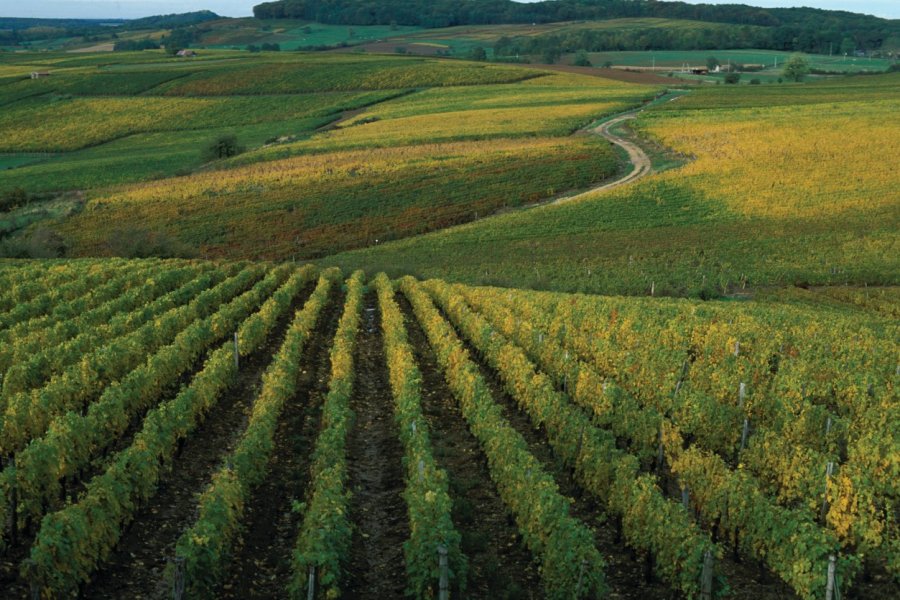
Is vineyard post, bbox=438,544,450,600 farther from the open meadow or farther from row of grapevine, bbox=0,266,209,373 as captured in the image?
row of grapevine, bbox=0,266,209,373

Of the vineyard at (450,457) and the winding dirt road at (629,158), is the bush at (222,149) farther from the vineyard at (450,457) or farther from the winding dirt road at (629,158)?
the vineyard at (450,457)

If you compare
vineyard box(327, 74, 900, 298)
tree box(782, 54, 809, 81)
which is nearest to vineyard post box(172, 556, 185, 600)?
vineyard box(327, 74, 900, 298)

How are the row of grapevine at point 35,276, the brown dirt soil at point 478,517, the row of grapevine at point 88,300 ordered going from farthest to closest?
the row of grapevine at point 35,276, the row of grapevine at point 88,300, the brown dirt soil at point 478,517

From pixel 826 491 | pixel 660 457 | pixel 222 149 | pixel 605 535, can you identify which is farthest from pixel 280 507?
pixel 222 149

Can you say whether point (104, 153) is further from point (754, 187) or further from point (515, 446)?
point (515, 446)

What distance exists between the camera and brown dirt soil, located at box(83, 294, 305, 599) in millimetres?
12195

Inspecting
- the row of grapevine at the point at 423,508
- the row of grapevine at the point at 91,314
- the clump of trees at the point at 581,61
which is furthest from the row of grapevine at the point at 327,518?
the clump of trees at the point at 581,61

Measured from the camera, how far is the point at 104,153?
321 ft

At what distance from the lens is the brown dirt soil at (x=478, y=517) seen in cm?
1257

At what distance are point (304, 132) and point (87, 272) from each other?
70.6 m

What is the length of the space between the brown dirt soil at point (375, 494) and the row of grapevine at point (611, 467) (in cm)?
319

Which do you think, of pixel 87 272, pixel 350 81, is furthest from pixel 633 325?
pixel 350 81

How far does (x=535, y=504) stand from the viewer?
42.5 ft

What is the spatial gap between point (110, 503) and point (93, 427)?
3.90m
